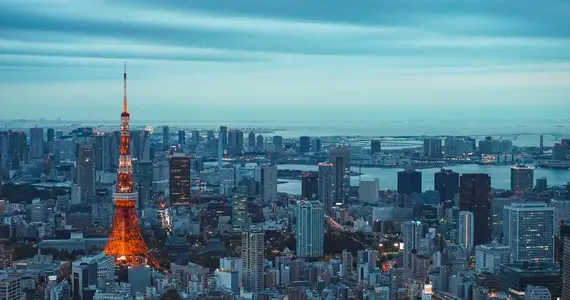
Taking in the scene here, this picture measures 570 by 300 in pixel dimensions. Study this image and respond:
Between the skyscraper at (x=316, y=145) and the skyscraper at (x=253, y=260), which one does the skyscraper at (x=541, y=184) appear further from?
the skyscraper at (x=316, y=145)

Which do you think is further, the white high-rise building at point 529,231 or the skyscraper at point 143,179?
the skyscraper at point 143,179

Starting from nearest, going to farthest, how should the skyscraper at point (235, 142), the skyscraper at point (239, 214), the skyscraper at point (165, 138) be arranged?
1. the skyscraper at point (239, 214)
2. the skyscraper at point (165, 138)
3. the skyscraper at point (235, 142)

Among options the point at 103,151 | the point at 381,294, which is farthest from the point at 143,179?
the point at 381,294

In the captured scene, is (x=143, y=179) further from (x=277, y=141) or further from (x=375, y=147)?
(x=375, y=147)

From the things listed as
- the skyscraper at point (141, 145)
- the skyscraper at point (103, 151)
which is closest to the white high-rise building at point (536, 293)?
the skyscraper at point (103, 151)

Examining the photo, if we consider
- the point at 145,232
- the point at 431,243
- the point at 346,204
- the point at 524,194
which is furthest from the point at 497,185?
the point at 145,232

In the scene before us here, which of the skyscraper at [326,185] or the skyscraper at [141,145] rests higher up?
the skyscraper at [141,145]
